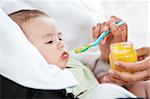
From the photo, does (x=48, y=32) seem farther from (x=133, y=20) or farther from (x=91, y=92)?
(x=133, y=20)

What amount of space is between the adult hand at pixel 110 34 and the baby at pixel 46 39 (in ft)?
0.56

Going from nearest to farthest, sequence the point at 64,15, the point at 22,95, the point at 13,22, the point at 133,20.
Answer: the point at 22,95 < the point at 13,22 < the point at 64,15 < the point at 133,20

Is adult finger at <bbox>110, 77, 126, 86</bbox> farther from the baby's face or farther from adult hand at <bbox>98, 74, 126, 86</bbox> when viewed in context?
the baby's face

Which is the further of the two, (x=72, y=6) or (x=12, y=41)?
(x=72, y=6)

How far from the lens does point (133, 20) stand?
1725 mm

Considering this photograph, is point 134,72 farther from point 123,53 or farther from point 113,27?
point 113,27

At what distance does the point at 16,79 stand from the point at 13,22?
0.21 metres

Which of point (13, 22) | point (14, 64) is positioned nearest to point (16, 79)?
point (14, 64)

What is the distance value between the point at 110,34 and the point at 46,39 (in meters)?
0.28

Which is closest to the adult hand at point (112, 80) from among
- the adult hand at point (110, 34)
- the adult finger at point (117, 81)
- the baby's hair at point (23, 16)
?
the adult finger at point (117, 81)

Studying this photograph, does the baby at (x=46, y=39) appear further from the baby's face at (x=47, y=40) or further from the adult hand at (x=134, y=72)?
the adult hand at (x=134, y=72)

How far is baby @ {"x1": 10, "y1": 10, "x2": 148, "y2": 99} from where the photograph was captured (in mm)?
1274

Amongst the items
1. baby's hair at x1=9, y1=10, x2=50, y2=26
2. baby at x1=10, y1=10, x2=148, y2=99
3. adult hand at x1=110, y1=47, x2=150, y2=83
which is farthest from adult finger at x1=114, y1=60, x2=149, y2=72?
baby's hair at x1=9, y1=10, x2=50, y2=26

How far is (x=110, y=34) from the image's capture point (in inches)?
56.0
